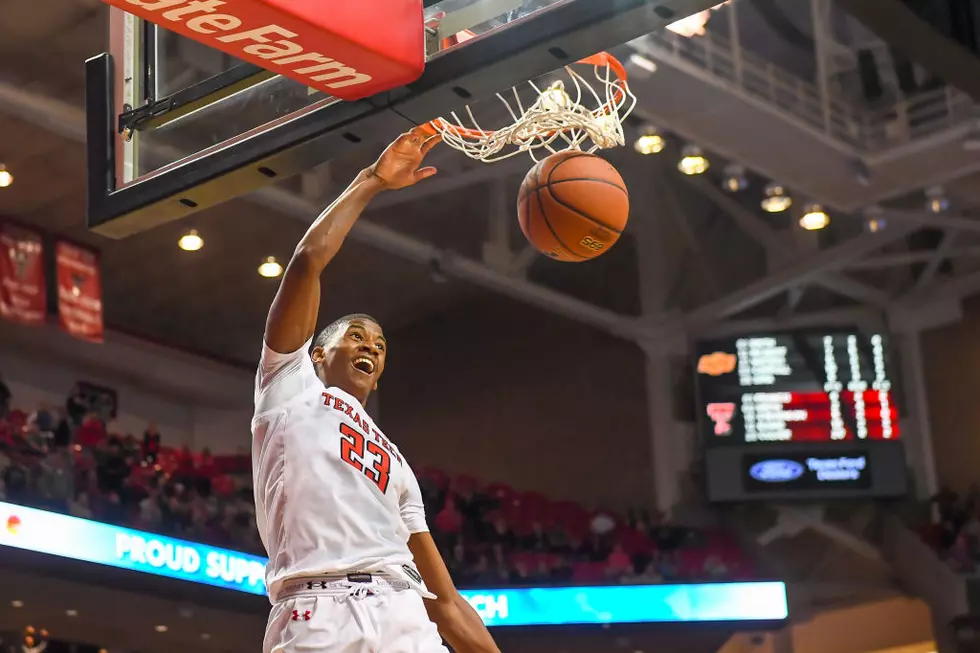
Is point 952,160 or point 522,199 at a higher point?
point 952,160

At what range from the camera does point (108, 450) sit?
11.3 m

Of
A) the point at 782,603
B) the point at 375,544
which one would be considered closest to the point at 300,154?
the point at 375,544

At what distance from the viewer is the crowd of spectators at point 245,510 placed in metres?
10.4

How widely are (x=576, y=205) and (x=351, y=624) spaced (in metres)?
1.59

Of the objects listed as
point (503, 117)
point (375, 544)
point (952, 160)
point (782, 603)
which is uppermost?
point (952, 160)

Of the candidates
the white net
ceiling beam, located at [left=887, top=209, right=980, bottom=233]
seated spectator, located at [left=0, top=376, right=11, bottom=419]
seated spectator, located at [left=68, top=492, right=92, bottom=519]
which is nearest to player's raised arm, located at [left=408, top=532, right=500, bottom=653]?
the white net

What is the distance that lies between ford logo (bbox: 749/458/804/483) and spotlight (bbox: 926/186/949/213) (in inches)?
106

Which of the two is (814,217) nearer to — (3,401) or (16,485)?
(16,485)

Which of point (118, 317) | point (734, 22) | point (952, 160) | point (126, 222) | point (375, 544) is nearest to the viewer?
point (375, 544)

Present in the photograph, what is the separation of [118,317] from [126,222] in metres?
11.2

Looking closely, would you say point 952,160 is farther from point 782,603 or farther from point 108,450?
point 108,450

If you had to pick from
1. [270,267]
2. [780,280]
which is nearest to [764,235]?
[780,280]

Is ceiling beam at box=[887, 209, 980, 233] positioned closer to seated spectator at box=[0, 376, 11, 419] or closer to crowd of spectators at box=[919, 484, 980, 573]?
crowd of spectators at box=[919, 484, 980, 573]

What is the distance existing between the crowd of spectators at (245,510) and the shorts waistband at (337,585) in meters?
7.13
